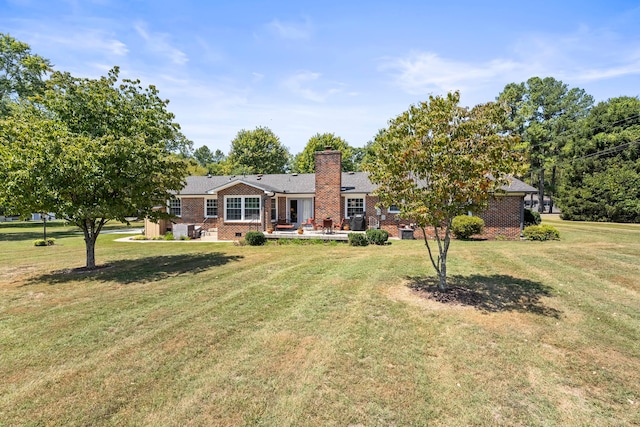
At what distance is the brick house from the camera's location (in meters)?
17.8

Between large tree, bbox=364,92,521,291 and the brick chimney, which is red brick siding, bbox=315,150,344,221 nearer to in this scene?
the brick chimney

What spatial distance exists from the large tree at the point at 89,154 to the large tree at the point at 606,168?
3774cm

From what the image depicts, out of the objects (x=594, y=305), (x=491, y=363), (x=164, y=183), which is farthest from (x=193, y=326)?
(x=594, y=305)

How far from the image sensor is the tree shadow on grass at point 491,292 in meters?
6.98

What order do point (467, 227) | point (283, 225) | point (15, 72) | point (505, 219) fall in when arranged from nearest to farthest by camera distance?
point (467, 227), point (505, 219), point (283, 225), point (15, 72)

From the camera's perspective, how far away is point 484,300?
7.42 meters

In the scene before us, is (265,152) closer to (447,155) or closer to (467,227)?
(467,227)

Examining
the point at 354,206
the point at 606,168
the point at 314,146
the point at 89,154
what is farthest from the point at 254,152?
the point at 606,168

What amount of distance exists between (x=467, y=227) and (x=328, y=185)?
8.69 m

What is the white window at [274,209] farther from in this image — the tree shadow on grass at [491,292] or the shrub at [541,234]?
the shrub at [541,234]

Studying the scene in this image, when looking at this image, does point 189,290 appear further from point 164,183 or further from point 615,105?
point 615,105

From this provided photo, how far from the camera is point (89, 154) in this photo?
30.2 feet

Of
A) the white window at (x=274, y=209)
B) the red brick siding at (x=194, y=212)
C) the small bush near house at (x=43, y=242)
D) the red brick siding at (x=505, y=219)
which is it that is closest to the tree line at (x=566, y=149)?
the red brick siding at (x=505, y=219)

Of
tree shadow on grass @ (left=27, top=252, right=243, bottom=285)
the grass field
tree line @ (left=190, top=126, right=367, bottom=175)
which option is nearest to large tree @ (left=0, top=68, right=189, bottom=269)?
tree shadow on grass @ (left=27, top=252, right=243, bottom=285)
